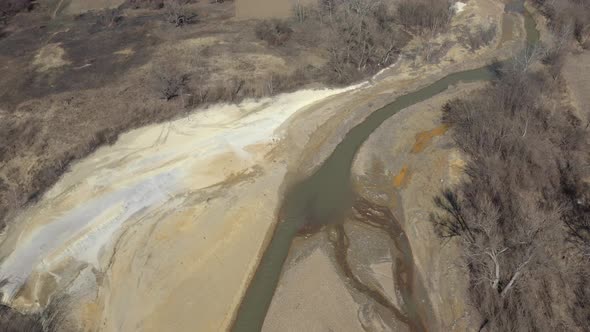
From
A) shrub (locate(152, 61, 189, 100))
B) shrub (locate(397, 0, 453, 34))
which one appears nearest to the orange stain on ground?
shrub (locate(152, 61, 189, 100))

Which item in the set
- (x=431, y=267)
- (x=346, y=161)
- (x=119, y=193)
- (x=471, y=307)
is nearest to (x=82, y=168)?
(x=119, y=193)

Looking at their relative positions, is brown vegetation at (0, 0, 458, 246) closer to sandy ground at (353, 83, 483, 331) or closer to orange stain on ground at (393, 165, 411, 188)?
sandy ground at (353, 83, 483, 331)

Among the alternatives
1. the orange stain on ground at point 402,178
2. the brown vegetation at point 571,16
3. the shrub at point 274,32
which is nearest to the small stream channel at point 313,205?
the orange stain on ground at point 402,178

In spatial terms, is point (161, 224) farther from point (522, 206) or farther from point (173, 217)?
point (522, 206)

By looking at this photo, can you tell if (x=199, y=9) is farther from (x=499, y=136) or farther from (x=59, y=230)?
(x=499, y=136)

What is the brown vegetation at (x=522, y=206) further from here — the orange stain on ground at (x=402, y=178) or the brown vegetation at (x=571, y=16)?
the brown vegetation at (x=571, y=16)

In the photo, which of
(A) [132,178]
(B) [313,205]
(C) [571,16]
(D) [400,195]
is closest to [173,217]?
(A) [132,178]
